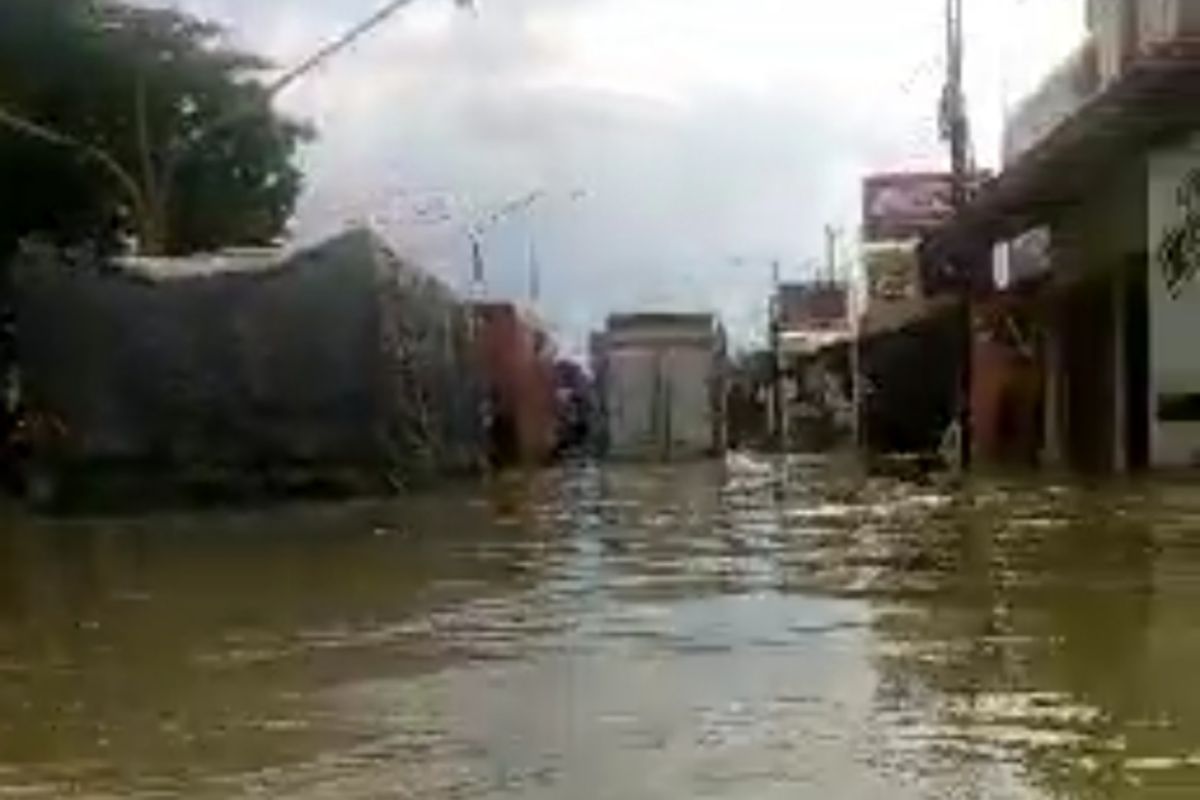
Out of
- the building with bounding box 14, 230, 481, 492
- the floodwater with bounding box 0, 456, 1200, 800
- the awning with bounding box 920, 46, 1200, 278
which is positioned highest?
the awning with bounding box 920, 46, 1200, 278

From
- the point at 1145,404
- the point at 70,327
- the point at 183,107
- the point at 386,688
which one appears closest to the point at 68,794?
the point at 386,688

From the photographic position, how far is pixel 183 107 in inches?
1633

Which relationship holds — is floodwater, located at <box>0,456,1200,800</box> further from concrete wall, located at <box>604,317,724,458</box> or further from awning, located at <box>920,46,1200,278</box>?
concrete wall, located at <box>604,317,724,458</box>

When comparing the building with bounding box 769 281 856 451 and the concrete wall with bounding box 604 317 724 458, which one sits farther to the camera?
the building with bounding box 769 281 856 451

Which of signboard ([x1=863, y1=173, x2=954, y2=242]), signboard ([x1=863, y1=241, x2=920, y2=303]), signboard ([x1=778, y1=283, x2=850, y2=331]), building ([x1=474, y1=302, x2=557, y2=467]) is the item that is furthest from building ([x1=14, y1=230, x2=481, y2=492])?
signboard ([x1=778, y1=283, x2=850, y2=331])

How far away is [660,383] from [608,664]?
33617mm

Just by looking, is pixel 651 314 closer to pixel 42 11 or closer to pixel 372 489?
pixel 42 11

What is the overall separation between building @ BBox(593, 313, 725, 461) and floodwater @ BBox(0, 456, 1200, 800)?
82.6ft

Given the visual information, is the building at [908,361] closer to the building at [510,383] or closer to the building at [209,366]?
the building at [510,383]

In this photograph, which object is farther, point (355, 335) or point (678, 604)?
point (355, 335)

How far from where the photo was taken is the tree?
121 feet

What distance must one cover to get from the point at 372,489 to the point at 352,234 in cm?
234

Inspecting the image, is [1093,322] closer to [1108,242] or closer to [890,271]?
[1108,242]

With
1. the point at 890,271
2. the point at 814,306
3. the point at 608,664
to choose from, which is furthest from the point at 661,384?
the point at 814,306
